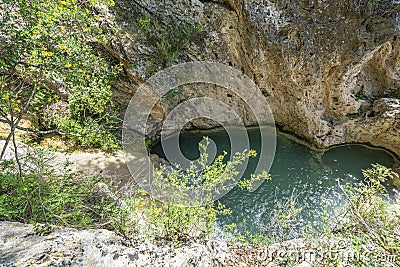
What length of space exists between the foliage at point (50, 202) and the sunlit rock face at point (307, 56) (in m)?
3.47

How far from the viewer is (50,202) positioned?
9.22 feet

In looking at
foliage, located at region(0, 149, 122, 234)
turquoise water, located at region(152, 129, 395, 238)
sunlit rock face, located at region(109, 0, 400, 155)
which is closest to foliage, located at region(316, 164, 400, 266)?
turquoise water, located at region(152, 129, 395, 238)

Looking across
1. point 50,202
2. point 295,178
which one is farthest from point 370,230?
point 295,178

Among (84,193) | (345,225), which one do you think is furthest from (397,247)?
(84,193)

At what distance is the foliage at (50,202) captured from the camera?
2.46 m

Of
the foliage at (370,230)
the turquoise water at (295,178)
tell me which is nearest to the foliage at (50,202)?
the foliage at (370,230)

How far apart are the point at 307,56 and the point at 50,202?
18.6ft

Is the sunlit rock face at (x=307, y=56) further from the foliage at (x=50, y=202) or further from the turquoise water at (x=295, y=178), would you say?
the foliage at (x=50, y=202)

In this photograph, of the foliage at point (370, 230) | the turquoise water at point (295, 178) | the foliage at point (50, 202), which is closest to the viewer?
the foliage at point (370, 230)

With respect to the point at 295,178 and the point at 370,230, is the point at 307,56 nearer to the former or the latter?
the point at 295,178

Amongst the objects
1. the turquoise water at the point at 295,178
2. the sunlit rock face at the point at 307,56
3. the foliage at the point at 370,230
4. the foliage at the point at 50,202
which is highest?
the sunlit rock face at the point at 307,56

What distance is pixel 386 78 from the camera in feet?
19.5

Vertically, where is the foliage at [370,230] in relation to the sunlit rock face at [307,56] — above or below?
below

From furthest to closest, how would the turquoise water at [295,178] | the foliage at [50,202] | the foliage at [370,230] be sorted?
the turquoise water at [295,178] → the foliage at [50,202] → the foliage at [370,230]
